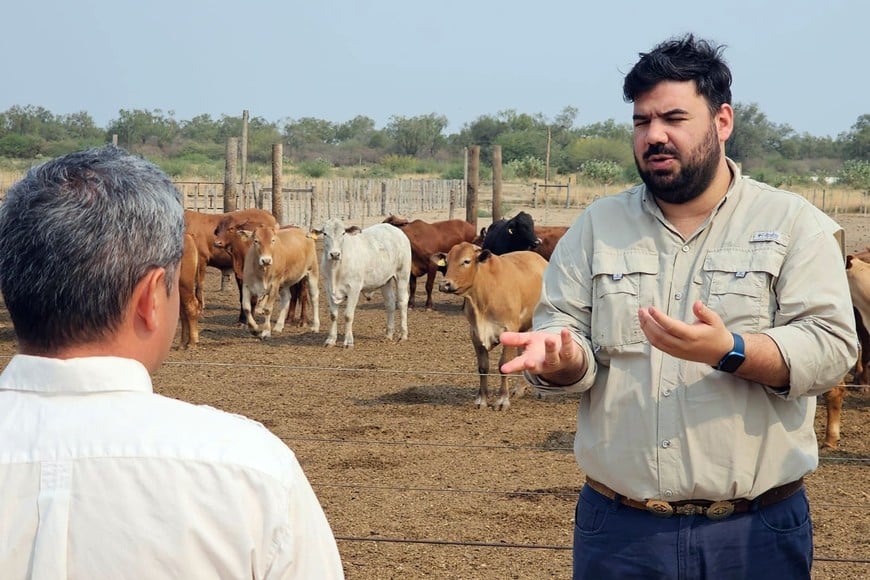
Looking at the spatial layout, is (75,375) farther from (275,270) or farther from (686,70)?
(275,270)

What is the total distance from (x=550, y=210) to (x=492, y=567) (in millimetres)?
34344

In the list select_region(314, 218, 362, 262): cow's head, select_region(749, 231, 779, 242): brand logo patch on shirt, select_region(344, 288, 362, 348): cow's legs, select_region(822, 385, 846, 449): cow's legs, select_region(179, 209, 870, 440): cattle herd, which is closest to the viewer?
select_region(749, 231, 779, 242): brand logo patch on shirt

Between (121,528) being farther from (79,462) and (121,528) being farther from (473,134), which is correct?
(473,134)

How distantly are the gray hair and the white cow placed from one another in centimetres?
1228

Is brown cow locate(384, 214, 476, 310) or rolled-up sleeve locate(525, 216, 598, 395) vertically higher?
rolled-up sleeve locate(525, 216, 598, 395)

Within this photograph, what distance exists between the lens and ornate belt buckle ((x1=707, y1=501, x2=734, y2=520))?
2.96 m

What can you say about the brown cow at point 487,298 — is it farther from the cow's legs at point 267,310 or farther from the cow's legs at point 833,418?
the cow's legs at point 267,310

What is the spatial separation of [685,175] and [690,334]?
62 cm

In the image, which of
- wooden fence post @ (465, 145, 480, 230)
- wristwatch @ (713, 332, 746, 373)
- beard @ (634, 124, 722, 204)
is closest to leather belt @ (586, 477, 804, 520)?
wristwatch @ (713, 332, 746, 373)

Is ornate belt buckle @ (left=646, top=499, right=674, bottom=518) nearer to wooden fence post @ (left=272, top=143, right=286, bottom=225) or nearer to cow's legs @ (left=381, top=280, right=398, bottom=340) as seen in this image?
cow's legs @ (left=381, top=280, right=398, bottom=340)

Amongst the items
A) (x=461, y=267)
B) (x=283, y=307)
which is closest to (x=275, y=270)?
(x=283, y=307)

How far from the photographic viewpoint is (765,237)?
3.07 meters

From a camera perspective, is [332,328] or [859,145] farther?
[859,145]

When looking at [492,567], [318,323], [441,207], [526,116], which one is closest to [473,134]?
[526,116]
